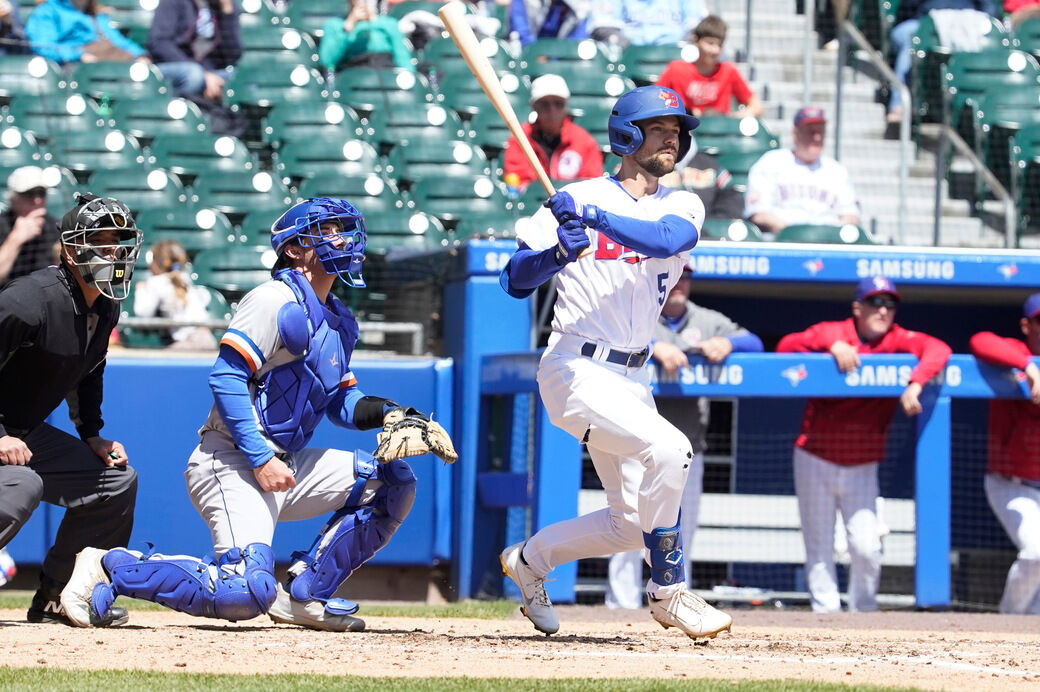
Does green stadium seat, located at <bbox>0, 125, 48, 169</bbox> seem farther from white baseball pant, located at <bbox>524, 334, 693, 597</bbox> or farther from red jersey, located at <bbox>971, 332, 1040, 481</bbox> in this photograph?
red jersey, located at <bbox>971, 332, 1040, 481</bbox>

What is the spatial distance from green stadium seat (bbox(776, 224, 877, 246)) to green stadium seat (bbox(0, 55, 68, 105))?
15.2 ft

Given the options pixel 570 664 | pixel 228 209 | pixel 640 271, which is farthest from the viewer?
pixel 228 209

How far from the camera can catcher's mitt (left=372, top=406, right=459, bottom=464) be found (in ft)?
14.9

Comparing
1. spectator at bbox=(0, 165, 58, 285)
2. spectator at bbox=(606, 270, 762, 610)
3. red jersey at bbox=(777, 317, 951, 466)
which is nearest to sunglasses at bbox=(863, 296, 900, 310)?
red jersey at bbox=(777, 317, 951, 466)

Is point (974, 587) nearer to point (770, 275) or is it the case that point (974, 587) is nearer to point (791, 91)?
point (770, 275)

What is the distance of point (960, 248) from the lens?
7.09m

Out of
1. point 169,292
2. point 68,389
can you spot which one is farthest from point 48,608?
point 169,292

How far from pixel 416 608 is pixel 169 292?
2153 mm

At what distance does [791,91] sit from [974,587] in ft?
13.6

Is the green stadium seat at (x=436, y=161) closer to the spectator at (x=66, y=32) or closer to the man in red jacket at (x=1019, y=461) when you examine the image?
the spectator at (x=66, y=32)

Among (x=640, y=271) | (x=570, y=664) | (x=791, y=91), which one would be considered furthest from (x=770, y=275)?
(x=791, y=91)

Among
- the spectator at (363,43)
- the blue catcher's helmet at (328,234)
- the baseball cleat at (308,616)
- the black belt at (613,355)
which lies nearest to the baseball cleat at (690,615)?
the black belt at (613,355)

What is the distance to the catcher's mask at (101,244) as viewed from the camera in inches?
183

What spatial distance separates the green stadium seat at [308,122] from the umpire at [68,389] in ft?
14.5
